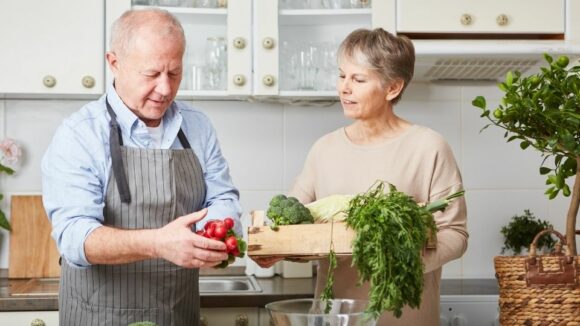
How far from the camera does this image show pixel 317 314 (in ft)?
5.24

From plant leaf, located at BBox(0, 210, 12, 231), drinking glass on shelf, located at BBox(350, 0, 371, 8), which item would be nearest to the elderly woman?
drinking glass on shelf, located at BBox(350, 0, 371, 8)

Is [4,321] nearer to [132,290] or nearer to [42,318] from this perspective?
[42,318]

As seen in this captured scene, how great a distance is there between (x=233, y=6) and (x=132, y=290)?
1.33 meters

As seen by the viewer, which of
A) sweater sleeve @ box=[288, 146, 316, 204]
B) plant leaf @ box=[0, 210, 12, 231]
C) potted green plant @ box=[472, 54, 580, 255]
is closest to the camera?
potted green plant @ box=[472, 54, 580, 255]

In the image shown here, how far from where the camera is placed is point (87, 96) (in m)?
3.20

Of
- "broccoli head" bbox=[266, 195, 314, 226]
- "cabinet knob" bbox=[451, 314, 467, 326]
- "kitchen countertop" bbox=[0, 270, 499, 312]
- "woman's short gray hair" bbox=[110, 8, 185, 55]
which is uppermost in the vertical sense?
"woman's short gray hair" bbox=[110, 8, 185, 55]

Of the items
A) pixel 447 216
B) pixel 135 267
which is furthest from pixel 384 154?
pixel 135 267

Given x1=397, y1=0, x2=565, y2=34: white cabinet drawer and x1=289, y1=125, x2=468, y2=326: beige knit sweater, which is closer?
x1=289, y1=125, x2=468, y2=326: beige knit sweater

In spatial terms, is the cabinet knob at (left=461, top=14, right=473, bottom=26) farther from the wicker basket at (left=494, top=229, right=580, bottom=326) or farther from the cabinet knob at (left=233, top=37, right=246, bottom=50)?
the wicker basket at (left=494, top=229, right=580, bottom=326)

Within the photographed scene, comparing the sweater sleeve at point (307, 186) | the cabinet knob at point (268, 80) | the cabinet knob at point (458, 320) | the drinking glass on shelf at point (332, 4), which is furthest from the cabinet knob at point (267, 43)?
the cabinet knob at point (458, 320)

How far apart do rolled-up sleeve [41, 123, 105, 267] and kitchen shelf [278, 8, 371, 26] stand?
1.28m

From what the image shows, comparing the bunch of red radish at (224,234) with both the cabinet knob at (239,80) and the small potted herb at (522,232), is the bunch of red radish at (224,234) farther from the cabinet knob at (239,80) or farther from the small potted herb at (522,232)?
the small potted herb at (522,232)

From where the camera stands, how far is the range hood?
2979 millimetres

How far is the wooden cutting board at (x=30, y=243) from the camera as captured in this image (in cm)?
323
